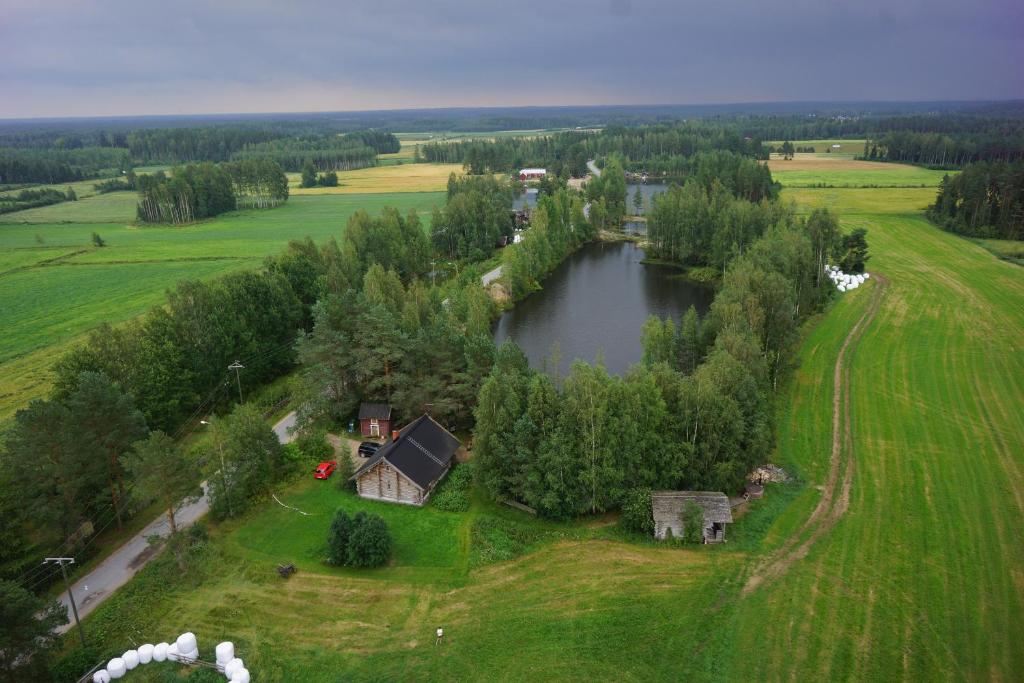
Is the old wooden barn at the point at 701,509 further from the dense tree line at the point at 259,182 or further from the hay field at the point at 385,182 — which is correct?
the hay field at the point at 385,182

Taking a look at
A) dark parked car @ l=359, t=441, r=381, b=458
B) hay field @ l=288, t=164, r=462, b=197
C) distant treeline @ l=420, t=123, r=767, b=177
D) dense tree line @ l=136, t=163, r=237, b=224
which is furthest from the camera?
distant treeline @ l=420, t=123, r=767, b=177

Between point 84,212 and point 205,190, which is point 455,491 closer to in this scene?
point 205,190

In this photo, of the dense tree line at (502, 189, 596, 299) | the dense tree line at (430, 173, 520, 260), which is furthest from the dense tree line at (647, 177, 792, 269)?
A: the dense tree line at (430, 173, 520, 260)

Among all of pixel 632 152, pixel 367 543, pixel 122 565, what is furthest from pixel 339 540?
pixel 632 152

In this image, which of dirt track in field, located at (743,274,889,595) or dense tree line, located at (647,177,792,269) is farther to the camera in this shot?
dense tree line, located at (647,177,792,269)

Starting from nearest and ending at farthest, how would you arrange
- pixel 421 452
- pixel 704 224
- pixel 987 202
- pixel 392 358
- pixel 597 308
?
pixel 421 452 < pixel 392 358 < pixel 597 308 < pixel 704 224 < pixel 987 202

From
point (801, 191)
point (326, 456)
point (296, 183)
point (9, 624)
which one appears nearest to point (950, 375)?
point (326, 456)

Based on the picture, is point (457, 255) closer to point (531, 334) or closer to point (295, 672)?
point (531, 334)

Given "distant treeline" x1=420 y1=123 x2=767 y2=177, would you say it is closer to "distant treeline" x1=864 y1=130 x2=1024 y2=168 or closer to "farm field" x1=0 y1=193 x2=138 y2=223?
"distant treeline" x1=864 y1=130 x2=1024 y2=168
